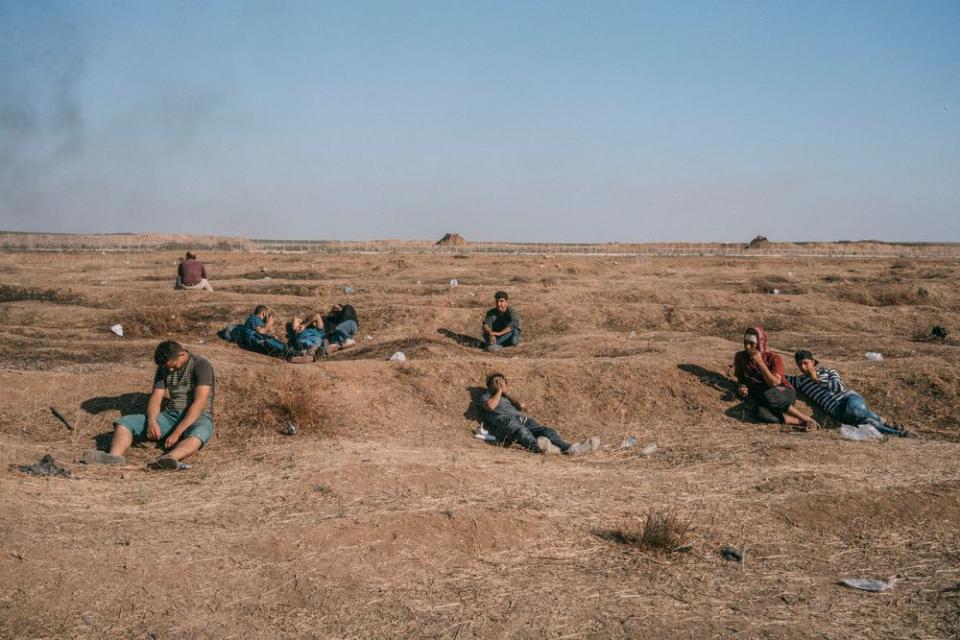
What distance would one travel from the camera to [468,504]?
704 cm

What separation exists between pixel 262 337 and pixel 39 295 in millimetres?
11602

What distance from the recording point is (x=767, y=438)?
9.94 m

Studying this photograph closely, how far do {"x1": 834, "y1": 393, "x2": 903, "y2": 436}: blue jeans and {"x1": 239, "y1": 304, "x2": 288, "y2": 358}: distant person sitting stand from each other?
31.0 ft

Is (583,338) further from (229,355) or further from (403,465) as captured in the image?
(403,465)

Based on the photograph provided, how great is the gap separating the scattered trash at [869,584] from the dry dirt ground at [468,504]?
103 millimetres

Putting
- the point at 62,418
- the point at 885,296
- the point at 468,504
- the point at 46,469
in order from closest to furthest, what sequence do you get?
the point at 468,504
the point at 46,469
the point at 62,418
the point at 885,296

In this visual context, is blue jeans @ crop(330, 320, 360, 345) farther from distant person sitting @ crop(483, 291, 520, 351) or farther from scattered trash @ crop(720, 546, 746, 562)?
scattered trash @ crop(720, 546, 746, 562)

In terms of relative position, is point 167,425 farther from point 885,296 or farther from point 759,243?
point 759,243

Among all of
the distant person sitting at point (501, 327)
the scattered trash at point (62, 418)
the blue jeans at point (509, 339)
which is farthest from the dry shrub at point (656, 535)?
the blue jeans at point (509, 339)

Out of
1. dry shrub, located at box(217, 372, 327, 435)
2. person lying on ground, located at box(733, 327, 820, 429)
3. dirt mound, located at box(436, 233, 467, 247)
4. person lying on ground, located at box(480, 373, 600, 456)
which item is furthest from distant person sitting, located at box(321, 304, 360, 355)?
dirt mound, located at box(436, 233, 467, 247)

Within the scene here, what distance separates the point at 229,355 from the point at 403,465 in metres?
6.50

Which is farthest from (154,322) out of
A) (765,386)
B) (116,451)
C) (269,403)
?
(765,386)

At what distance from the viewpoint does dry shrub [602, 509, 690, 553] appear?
628cm

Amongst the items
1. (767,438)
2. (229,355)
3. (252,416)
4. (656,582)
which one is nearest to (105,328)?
(229,355)
